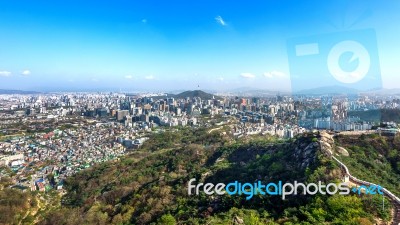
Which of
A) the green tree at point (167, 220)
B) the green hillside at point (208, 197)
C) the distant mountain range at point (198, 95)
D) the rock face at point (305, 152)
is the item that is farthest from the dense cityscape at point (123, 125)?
the distant mountain range at point (198, 95)

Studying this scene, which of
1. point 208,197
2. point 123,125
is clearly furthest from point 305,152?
point 123,125

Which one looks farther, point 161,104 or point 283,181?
point 161,104

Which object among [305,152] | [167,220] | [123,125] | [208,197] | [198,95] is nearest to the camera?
[167,220]

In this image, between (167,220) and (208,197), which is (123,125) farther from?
(167,220)

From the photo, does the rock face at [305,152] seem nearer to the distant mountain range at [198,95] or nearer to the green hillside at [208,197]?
the green hillside at [208,197]

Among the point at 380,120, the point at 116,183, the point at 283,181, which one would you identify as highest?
the point at 380,120

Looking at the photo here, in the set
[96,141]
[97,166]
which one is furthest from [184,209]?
[96,141]

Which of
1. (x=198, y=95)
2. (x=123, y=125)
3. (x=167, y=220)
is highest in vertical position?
(x=198, y=95)

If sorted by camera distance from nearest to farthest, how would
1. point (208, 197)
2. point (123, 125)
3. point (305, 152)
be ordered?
point (208, 197) < point (305, 152) < point (123, 125)

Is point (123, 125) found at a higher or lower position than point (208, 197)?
higher

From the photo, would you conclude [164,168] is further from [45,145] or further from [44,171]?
[45,145]

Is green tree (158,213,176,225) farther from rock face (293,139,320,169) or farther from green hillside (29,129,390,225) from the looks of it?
rock face (293,139,320,169)
